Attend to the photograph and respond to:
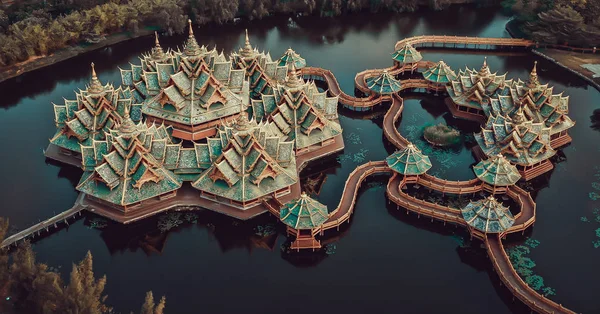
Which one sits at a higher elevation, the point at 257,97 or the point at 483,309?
the point at 257,97

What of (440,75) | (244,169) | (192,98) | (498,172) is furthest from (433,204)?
(192,98)

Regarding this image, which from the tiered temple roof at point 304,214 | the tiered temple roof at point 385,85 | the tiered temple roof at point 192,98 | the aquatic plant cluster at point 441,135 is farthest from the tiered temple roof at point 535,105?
the tiered temple roof at point 192,98

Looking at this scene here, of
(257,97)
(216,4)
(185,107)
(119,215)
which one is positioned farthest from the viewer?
(216,4)

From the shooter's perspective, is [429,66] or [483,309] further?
[429,66]

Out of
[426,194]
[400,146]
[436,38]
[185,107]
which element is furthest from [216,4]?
[426,194]

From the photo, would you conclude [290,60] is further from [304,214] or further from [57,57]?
[57,57]

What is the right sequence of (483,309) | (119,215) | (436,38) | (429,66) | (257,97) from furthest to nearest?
(436,38), (429,66), (257,97), (119,215), (483,309)

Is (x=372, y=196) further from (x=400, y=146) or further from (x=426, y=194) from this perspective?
A: (x=400, y=146)
